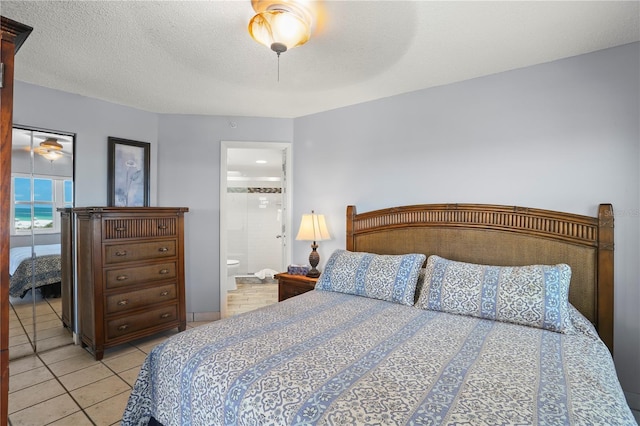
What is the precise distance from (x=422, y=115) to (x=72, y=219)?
11.2ft

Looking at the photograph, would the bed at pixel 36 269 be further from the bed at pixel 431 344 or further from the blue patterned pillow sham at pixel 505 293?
the blue patterned pillow sham at pixel 505 293

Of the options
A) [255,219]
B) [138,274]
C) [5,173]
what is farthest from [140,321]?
[255,219]

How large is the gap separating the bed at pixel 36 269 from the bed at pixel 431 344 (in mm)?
2072

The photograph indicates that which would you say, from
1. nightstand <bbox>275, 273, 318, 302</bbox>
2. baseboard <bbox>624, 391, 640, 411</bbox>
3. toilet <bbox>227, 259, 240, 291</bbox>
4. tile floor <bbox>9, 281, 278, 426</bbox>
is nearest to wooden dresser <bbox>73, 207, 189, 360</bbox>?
tile floor <bbox>9, 281, 278, 426</bbox>

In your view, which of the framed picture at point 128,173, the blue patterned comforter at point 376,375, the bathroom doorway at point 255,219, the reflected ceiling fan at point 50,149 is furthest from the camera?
the bathroom doorway at point 255,219

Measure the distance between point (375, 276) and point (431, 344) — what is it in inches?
33.5

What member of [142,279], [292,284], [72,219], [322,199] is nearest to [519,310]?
[292,284]

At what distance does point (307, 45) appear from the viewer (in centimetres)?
207

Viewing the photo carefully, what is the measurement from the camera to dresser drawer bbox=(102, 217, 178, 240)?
2.71 metres

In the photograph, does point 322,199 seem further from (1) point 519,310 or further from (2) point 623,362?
(2) point 623,362

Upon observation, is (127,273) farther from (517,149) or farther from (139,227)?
(517,149)

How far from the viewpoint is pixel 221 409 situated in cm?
118

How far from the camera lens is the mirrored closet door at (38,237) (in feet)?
8.83

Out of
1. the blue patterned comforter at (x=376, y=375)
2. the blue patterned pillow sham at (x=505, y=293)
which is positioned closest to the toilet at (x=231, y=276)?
the blue patterned comforter at (x=376, y=375)
